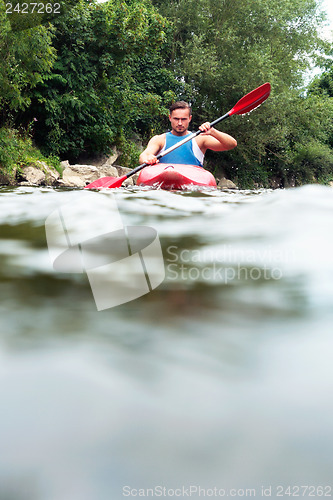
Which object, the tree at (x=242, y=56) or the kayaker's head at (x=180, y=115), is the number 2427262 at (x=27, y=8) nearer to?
the kayaker's head at (x=180, y=115)

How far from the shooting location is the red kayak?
15.5 ft

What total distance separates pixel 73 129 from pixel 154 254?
10.4 metres

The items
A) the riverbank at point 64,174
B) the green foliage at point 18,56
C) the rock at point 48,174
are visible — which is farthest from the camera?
the rock at point 48,174

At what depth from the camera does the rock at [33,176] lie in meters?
8.12

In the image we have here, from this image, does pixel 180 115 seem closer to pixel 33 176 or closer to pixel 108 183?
pixel 108 183

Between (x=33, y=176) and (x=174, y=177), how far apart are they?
14.1ft

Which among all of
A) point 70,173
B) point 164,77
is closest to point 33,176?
point 70,173

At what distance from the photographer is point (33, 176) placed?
26.9 feet

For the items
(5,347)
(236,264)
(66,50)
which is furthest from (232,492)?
(66,50)

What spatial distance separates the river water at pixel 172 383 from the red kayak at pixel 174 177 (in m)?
3.47

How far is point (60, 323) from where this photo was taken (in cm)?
90

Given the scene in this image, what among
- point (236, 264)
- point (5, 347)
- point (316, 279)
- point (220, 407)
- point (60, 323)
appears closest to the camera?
point (220, 407)


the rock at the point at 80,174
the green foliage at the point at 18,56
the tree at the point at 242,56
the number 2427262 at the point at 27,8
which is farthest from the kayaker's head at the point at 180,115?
the tree at the point at 242,56

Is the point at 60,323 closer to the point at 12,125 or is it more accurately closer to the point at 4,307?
the point at 4,307
